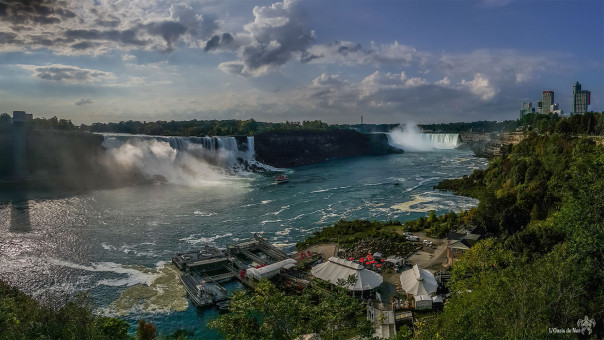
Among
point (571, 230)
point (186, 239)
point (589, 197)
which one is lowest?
point (186, 239)

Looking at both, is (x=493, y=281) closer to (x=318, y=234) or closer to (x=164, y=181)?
(x=318, y=234)

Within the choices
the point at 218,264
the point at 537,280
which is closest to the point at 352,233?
the point at 218,264

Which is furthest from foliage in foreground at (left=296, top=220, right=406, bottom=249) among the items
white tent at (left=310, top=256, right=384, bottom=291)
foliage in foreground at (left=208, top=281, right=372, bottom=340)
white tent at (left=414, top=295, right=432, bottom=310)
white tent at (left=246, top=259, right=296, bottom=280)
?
→ foliage in foreground at (left=208, top=281, right=372, bottom=340)

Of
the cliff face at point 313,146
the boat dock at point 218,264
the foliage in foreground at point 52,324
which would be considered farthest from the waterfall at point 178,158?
the foliage in foreground at point 52,324

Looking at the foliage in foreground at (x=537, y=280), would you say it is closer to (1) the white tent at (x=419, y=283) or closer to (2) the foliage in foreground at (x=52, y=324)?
(1) the white tent at (x=419, y=283)

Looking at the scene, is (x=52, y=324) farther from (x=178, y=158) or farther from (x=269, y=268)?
(x=178, y=158)

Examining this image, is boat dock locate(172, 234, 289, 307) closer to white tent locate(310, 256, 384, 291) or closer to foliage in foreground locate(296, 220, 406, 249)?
foliage in foreground locate(296, 220, 406, 249)

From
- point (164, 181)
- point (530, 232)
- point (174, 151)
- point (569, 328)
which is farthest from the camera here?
point (174, 151)

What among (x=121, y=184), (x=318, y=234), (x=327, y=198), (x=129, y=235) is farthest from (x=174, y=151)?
(x=318, y=234)
